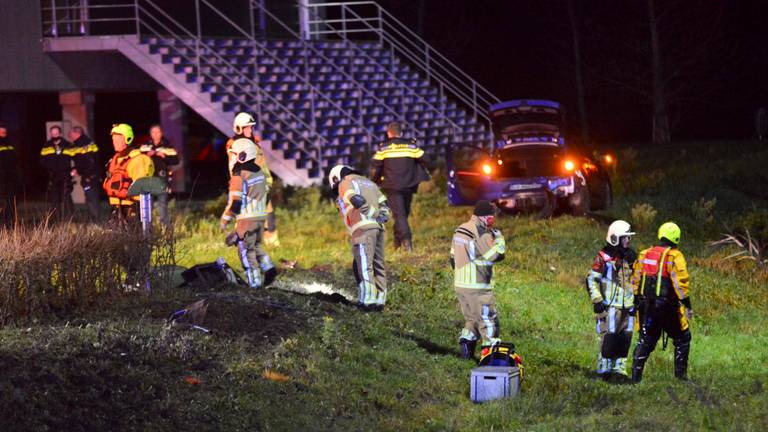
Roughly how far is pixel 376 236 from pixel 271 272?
1487 millimetres

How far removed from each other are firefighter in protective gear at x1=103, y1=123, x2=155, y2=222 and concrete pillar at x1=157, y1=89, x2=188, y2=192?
12.4m

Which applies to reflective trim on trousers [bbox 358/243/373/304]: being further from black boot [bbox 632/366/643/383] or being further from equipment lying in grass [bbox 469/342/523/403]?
black boot [bbox 632/366/643/383]

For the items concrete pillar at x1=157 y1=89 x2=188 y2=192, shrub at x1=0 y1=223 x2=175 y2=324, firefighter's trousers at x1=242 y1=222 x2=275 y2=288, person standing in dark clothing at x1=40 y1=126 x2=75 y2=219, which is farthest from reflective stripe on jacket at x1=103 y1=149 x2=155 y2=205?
concrete pillar at x1=157 y1=89 x2=188 y2=192

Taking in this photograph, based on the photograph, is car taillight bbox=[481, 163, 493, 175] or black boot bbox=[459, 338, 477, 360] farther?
car taillight bbox=[481, 163, 493, 175]

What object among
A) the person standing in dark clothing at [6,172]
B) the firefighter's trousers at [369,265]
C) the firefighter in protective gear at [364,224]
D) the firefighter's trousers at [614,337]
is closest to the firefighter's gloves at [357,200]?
the firefighter in protective gear at [364,224]

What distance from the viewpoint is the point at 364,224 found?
13328 mm

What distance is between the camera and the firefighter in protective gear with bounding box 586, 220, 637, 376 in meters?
11.1

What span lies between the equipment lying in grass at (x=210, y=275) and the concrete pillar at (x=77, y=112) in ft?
43.6

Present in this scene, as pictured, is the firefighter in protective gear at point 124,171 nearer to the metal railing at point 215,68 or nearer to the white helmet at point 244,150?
the white helmet at point 244,150

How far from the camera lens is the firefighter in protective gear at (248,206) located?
45.3ft

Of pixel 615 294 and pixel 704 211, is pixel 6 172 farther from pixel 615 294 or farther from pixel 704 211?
pixel 615 294

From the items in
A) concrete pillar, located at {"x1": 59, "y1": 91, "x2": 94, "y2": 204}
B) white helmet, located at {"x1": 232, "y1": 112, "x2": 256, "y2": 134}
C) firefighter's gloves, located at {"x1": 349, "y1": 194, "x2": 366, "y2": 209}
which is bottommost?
firefighter's gloves, located at {"x1": 349, "y1": 194, "x2": 366, "y2": 209}

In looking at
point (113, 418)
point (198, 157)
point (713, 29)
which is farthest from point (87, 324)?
point (713, 29)

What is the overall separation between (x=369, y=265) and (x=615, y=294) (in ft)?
10.4
